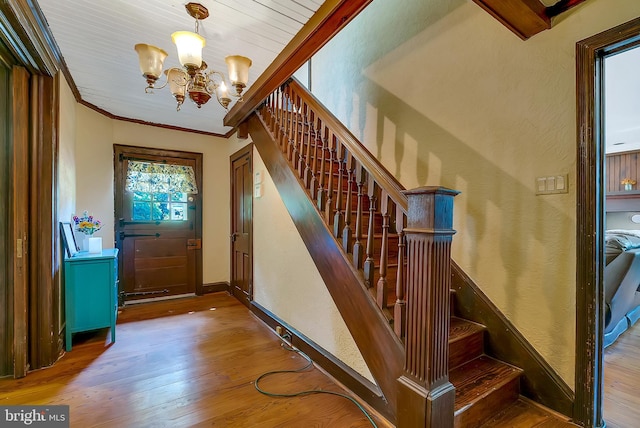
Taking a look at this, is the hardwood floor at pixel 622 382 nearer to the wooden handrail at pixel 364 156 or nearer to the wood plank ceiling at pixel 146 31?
the wooden handrail at pixel 364 156

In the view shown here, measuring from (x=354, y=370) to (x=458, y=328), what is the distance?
2.42ft

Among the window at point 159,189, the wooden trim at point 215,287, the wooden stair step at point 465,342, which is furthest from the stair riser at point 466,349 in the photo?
the window at point 159,189

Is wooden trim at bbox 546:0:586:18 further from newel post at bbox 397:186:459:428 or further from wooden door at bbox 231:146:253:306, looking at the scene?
wooden door at bbox 231:146:253:306

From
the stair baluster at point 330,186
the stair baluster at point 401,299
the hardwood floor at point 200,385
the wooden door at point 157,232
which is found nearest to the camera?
the stair baluster at point 401,299

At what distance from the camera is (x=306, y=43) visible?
76.0 inches

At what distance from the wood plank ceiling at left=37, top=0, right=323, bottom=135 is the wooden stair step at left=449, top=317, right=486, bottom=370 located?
2230mm

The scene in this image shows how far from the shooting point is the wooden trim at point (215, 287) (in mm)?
4410

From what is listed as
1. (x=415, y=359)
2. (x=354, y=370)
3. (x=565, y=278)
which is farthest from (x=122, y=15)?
(x=565, y=278)

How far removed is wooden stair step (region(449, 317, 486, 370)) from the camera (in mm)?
1646

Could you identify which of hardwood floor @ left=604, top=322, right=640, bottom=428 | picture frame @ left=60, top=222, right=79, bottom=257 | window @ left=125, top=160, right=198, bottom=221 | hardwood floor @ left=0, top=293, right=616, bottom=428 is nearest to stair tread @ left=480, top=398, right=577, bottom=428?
hardwood floor @ left=0, top=293, right=616, bottom=428

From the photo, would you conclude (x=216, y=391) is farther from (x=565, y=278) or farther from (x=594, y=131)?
(x=594, y=131)

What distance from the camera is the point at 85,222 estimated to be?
2.73 meters

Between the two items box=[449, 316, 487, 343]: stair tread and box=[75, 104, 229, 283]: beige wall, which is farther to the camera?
box=[75, 104, 229, 283]: beige wall

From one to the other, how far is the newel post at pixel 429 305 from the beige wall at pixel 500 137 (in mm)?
778
